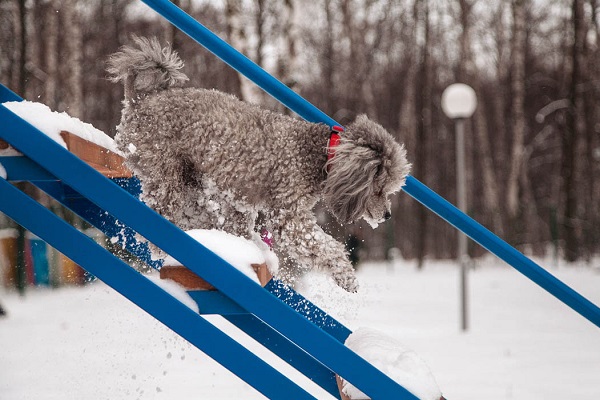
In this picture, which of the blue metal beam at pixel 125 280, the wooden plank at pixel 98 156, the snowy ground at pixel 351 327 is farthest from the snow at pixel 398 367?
the wooden plank at pixel 98 156

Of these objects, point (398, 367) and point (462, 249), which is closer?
point (398, 367)

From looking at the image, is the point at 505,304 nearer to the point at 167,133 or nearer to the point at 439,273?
the point at 439,273

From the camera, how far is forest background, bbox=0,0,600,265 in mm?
11773

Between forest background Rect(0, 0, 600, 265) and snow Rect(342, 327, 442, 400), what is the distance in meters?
6.03

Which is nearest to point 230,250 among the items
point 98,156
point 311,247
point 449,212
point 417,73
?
point 311,247

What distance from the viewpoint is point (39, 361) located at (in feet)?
15.6

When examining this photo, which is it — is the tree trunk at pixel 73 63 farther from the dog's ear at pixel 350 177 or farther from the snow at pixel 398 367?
the snow at pixel 398 367

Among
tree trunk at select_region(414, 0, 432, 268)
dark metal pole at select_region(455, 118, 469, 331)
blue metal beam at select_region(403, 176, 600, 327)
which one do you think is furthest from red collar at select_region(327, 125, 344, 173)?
tree trunk at select_region(414, 0, 432, 268)

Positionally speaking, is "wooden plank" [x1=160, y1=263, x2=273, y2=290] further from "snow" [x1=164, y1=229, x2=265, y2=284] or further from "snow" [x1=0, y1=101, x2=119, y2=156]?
"snow" [x1=0, y1=101, x2=119, y2=156]

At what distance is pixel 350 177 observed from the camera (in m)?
2.59

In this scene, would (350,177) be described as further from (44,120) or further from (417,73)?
(417,73)

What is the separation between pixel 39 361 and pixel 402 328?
3.44 meters

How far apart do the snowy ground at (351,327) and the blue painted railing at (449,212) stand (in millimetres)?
726

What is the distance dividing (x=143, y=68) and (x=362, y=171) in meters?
1.05
